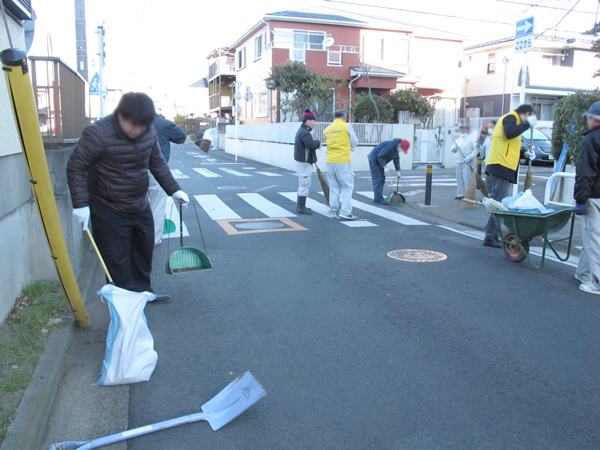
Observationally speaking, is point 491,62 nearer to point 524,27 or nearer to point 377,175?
point 377,175

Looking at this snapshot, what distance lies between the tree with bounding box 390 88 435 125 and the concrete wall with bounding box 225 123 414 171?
6.67 m

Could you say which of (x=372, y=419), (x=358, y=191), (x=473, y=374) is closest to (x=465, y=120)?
(x=473, y=374)

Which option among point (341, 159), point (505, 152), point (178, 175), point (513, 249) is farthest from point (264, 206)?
point (178, 175)

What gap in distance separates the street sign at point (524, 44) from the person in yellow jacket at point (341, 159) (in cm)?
327

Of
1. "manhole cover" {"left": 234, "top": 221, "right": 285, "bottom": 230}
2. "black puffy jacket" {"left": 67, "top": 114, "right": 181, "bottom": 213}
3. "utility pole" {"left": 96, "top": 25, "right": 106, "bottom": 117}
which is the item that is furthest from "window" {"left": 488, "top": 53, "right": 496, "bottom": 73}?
"black puffy jacket" {"left": 67, "top": 114, "right": 181, "bottom": 213}

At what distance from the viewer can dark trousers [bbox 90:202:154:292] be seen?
429cm

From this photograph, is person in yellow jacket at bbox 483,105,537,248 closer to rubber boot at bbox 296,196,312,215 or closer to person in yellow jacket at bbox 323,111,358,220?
person in yellow jacket at bbox 323,111,358,220

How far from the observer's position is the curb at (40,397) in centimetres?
278

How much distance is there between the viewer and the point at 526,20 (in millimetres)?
9148

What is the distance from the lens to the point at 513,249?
6906 mm

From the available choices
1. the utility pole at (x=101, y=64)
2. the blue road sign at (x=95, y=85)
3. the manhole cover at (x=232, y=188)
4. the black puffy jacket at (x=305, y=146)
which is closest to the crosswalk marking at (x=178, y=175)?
the utility pole at (x=101, y=64)

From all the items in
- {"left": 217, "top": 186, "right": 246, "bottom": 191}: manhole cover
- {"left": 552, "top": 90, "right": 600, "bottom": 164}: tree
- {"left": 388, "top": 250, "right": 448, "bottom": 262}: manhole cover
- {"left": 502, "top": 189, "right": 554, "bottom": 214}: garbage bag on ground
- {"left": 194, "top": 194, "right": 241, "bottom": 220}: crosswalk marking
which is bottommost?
{"left": 388, "top": 250, "right": 448, "bottom": 262}: manhole cover

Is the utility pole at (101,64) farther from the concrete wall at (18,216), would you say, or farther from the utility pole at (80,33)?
the concrete wall at (18,216)

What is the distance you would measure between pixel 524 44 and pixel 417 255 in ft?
15.6
